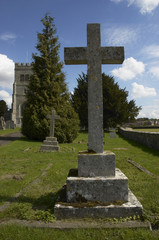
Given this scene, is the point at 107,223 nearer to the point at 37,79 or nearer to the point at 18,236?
the point at 18,236

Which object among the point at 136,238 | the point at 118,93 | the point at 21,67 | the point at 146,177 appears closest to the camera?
the point at 136,238

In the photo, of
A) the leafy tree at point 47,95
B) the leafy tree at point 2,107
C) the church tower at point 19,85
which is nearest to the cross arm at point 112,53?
the leafy tree at point 47,95

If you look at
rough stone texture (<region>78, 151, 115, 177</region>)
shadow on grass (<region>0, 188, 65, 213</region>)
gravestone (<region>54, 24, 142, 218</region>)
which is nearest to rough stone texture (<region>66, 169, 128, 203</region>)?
gravestone (<region>54, 24, 142, 218</region>)

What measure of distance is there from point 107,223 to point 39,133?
45.1 ft

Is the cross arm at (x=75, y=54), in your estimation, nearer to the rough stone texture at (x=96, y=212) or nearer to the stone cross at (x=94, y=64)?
the stone cross at (x=94, y=64)

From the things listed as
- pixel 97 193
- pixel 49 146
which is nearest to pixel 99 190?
pixel 97 193

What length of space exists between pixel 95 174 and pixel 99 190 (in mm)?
273

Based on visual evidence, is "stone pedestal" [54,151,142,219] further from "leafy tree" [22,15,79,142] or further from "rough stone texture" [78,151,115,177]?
"leafy tree" [22,15,79,142]

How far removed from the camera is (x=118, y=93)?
29938mm

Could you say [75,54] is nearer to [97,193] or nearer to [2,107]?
[97,193]

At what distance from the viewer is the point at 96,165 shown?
10.4ft

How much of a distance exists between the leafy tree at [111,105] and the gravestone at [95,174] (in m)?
25.7

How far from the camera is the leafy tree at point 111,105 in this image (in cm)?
2953

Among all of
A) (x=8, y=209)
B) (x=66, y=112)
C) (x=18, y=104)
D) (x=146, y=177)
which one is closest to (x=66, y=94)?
(x=66, y=112)
